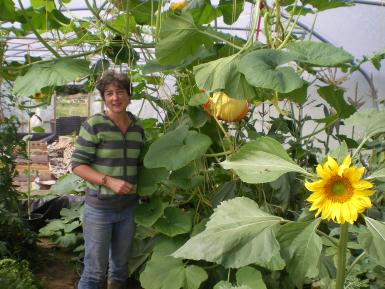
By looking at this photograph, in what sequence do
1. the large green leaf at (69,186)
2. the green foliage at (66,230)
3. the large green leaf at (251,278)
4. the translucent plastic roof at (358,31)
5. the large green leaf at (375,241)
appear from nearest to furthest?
the large green leaf at (375,241) < the large green leaf at (251,278) < the large green leaf at (69,186) < the green foliage at (66,230) < the translucent plastic roof at (358,31)

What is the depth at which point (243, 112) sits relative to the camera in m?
1.35

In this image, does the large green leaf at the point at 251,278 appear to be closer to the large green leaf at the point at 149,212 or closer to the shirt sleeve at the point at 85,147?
the large green leaf at the point at 149,212

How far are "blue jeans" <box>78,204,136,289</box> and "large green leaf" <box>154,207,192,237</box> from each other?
0.54 ft

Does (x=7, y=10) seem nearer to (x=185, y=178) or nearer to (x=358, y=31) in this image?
(x=185, y=178)

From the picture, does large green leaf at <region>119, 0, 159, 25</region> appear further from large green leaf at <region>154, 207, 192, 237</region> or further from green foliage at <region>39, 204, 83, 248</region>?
green foliage at <region>39, 204, 83, 248</region>

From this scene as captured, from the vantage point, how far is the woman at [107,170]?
1.70m

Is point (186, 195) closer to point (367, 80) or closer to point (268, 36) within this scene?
point (268, 36)

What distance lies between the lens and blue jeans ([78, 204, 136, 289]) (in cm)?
177

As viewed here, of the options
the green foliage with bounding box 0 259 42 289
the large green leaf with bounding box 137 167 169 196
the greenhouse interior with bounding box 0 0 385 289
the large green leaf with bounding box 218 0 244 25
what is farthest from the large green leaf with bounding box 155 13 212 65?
the green foliage with bounding box 0 259 42 289

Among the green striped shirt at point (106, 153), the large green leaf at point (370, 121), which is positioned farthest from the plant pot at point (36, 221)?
the large green leaf at point (370, 121)

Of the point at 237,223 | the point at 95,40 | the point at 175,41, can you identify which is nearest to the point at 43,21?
the point at 95,40

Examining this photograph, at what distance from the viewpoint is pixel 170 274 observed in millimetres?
1633

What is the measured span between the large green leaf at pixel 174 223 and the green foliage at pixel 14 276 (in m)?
0.52

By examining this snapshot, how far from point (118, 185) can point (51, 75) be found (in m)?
0.62
